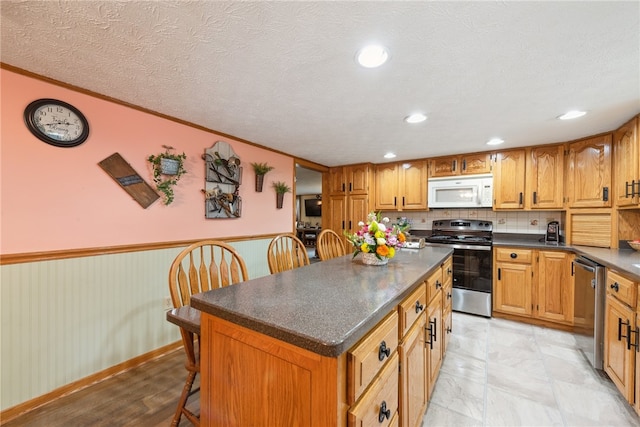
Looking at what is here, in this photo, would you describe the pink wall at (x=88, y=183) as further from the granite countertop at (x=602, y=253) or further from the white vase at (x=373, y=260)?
the granite countertop at (x=602, y=253)

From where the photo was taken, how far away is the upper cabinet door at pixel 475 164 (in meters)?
3.31

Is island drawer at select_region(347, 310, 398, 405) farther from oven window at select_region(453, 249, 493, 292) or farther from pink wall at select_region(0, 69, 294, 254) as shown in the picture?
oven window at select_region(453, 249, 493, 292)

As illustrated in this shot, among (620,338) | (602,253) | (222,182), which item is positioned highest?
(222,182)

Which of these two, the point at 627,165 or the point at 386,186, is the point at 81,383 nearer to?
the point at 386,186

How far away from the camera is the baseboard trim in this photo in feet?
5.04

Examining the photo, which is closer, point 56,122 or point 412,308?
point 412,308

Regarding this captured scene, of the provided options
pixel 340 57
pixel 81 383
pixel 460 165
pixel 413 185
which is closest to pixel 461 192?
pixel 460 165

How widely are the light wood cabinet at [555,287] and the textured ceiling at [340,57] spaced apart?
138cm

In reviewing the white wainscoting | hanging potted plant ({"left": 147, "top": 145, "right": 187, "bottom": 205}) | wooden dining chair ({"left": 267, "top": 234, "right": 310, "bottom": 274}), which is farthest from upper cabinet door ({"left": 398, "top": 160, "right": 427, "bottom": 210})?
the white wainscoting

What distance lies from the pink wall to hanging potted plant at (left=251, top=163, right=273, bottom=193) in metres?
0.57

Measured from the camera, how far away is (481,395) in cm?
179

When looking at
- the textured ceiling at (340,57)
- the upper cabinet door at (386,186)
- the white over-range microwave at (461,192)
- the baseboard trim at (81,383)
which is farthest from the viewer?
the upper cabinet door at (386,186)

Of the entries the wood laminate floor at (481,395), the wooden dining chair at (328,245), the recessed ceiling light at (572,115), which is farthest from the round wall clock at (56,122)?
the recessed ceiling light at (572,115)

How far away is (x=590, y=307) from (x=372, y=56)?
2.65m
